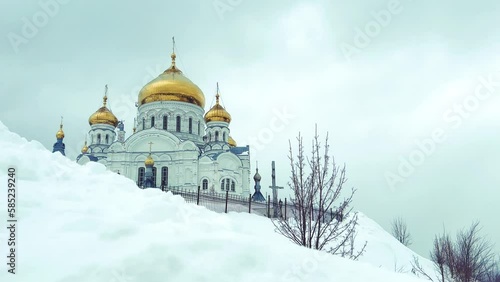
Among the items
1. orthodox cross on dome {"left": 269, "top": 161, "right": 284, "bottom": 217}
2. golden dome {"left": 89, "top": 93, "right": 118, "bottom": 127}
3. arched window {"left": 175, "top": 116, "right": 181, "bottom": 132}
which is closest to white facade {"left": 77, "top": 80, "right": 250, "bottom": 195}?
arched window {"left": 175, "top": 116, "right": 181, "bottom": 132}

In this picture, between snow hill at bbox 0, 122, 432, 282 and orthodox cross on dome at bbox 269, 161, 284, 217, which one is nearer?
snow hill at bbox 0, 122, 432, 282

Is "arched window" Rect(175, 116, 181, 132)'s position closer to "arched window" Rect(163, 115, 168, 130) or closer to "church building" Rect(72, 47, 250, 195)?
"church building" Rect(72, 47, 250, 195)

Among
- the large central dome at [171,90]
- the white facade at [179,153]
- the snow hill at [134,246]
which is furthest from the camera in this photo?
the large central dome at [171,90]

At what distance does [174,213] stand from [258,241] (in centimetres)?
179

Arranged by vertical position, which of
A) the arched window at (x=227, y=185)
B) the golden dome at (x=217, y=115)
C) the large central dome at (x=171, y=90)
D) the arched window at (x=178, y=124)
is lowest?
the arched window at (x=227, y=185)

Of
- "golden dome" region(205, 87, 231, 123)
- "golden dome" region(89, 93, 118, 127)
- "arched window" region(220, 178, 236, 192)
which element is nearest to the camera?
"arched window" region(220, 178, 236, 192)

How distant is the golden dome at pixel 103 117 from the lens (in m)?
37.6

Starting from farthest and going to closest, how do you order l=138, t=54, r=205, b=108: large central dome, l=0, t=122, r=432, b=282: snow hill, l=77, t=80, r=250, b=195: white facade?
l=138, t=54, r=205, b=108: large central dome < l=77, t=80, r=250, b=195: white facade < l=0, t=122, r=432, b=282: snow hill

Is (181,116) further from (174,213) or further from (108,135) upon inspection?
(174,213)

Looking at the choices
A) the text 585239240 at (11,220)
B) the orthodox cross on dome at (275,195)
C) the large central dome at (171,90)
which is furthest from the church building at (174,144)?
the text 585239240 at (11,220)

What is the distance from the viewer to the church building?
31.8 metres

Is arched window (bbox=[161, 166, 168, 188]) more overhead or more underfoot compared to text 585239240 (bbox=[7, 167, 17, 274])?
more overhead

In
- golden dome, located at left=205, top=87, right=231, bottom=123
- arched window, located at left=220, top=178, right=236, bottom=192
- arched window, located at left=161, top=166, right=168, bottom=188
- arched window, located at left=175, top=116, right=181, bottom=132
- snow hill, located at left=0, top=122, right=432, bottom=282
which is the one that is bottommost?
snow hill, located at left=0, top=122, right=432, bottom=282

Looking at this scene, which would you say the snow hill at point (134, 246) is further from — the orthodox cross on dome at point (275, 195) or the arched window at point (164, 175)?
the arched window at point (164, 175)
